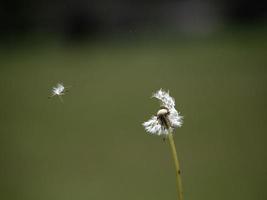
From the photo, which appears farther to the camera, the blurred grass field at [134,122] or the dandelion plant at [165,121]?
the blurred grass field at [134,122]

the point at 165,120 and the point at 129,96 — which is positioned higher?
the point at 129,96

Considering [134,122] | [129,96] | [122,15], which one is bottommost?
[134,122]

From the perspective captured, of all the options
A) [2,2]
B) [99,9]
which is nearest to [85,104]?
[99,9]

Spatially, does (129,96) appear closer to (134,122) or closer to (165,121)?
(134,122)

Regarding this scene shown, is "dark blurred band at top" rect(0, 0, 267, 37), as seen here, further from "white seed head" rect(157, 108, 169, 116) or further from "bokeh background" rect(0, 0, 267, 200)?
"white seed head" rect(157, 108, 169, 116)

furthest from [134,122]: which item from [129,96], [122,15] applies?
[122,15]

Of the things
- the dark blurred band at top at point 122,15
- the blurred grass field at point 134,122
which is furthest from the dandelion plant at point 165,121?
the dark blurred band at top at point 122,15

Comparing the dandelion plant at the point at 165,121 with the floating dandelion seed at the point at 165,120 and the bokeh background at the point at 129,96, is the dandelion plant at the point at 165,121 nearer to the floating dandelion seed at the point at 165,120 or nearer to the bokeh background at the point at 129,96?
the floating dandelion seed at the point at 165,120

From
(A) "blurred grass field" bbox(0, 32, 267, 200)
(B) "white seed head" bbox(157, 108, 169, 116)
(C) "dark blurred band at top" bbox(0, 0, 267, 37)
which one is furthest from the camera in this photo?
(C) "dark blurred band at top" bbox(0, 0, 267, 37)

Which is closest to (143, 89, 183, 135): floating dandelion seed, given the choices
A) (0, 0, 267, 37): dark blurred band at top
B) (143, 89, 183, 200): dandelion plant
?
(143, 89, 183, 200): dandelion plant
